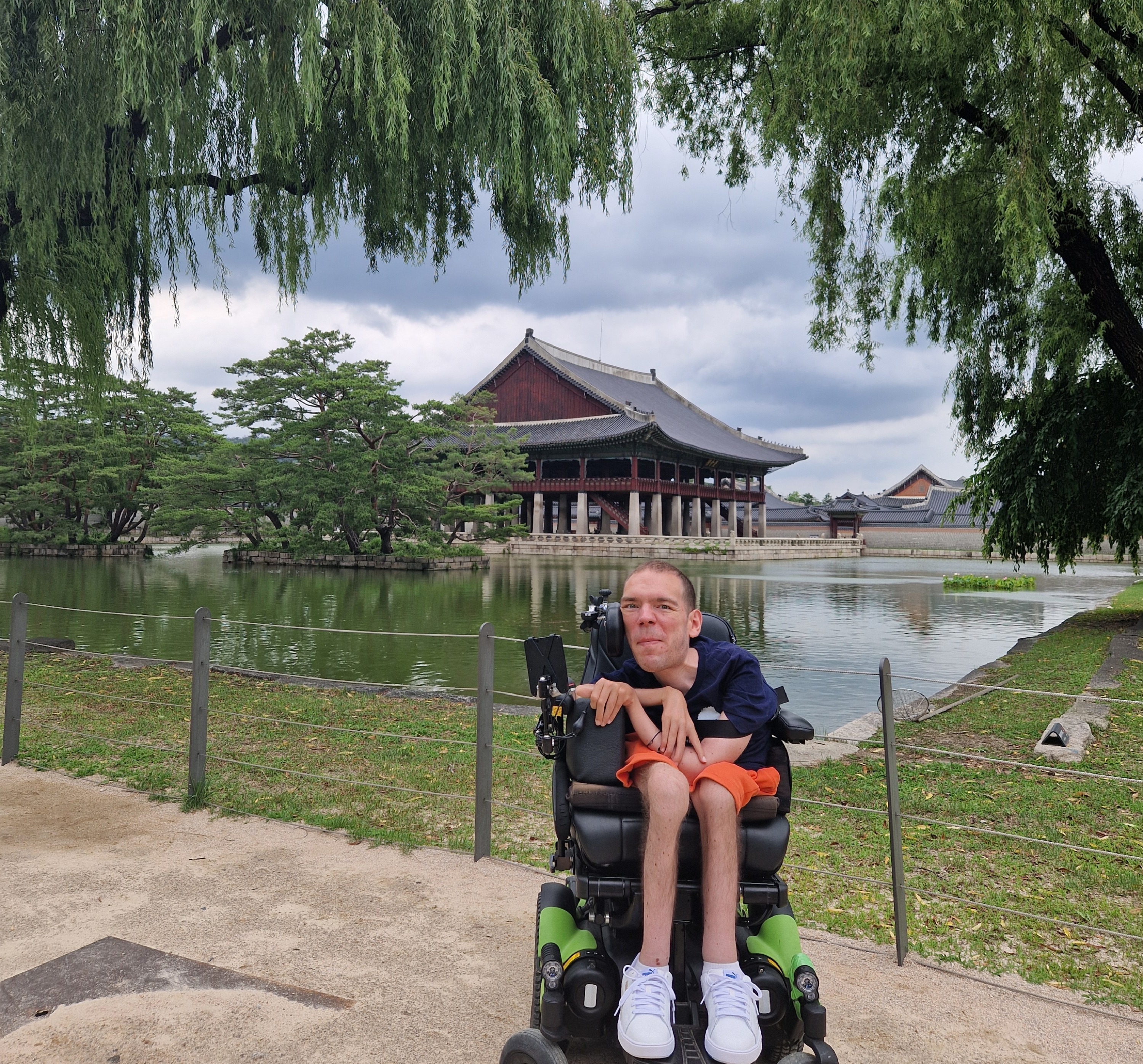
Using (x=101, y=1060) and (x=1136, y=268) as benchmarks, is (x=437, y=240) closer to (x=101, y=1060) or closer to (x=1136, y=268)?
(x=101, y=1060)

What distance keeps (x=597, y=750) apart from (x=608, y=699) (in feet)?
0.44

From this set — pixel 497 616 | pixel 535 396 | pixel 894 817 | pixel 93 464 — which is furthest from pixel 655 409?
pixel 894 817

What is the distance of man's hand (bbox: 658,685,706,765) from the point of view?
1.96 metres

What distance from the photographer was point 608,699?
1.96 meters

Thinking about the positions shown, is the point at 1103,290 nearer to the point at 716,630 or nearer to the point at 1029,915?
the point at 1029,915

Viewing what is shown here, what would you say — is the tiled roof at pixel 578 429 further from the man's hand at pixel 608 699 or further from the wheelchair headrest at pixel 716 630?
the man's hand at pixel 608 699

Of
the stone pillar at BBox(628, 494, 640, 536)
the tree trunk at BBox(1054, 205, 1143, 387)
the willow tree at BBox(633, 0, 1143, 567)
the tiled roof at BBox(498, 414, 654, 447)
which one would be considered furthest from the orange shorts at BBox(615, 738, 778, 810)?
the stone pillar at BBox(628, 494, 640, 536)

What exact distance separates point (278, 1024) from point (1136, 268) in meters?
11.0

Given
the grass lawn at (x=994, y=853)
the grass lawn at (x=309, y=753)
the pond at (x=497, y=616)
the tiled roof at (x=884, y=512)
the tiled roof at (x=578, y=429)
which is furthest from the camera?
the tiled roof at (x=884, y=512)

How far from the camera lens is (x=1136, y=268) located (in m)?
9.26

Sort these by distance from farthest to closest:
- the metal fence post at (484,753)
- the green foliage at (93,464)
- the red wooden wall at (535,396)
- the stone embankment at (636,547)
→ the red wooden wall at (535,396) → the stone embankment at (636,547) → the green foliage at (93,464) → the metal fence post at (484,753)

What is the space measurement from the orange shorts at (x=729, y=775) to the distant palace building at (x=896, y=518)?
1625 inches

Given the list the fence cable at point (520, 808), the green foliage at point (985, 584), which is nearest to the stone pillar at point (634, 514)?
the green foliage at point (985, 584)

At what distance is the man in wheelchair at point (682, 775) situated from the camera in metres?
1.71
